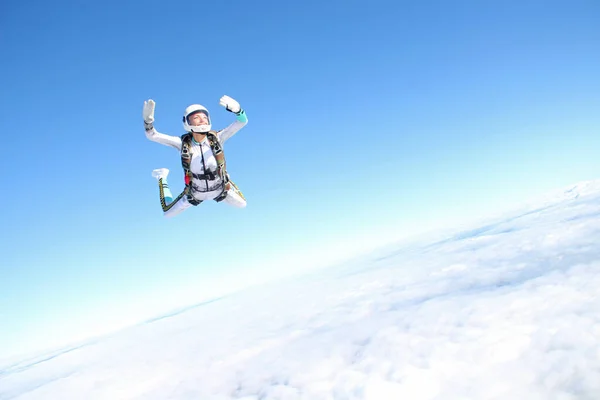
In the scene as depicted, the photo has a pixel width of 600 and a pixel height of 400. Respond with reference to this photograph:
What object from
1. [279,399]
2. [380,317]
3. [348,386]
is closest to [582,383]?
[348,386]

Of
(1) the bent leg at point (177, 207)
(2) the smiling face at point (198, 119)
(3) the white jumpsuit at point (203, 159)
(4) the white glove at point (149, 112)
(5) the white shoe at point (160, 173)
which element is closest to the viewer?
(4) the white glove at point (149, 112)

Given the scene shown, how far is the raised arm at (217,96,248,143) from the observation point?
4.61 metres

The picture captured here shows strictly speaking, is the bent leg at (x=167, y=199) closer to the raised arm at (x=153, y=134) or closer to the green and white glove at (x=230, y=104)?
the raised arm at (x=153, y=134)

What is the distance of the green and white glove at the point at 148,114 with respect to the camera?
421 centimetres

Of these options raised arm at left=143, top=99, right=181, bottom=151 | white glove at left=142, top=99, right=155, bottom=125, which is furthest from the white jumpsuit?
white glove at left=142, top=99, right=155, bottom=125

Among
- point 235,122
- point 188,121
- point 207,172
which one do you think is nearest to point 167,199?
point 207,172

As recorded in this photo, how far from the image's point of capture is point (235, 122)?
16.6 ft

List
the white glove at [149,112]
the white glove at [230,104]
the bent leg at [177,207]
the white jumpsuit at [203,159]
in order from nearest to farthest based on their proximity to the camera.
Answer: the white glove at [149,112], the white glove at [230,104], the white jumpsuit at [203,159], the bent leg at [177,207]

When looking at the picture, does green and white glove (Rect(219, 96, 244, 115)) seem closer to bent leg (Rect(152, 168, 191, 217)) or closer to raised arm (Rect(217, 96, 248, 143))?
raised arm (Rect(217, 96, 248, 143))

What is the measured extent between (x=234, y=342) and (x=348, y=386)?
23.0 m

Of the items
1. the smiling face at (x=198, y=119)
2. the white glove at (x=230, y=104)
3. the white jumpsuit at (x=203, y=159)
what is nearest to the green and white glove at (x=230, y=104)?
the white glove at (x=230, y=104)

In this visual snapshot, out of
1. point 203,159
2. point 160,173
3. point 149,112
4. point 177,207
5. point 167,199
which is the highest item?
point 149,112

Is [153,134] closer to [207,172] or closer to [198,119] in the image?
[198,119]

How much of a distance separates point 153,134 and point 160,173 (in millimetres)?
1383
